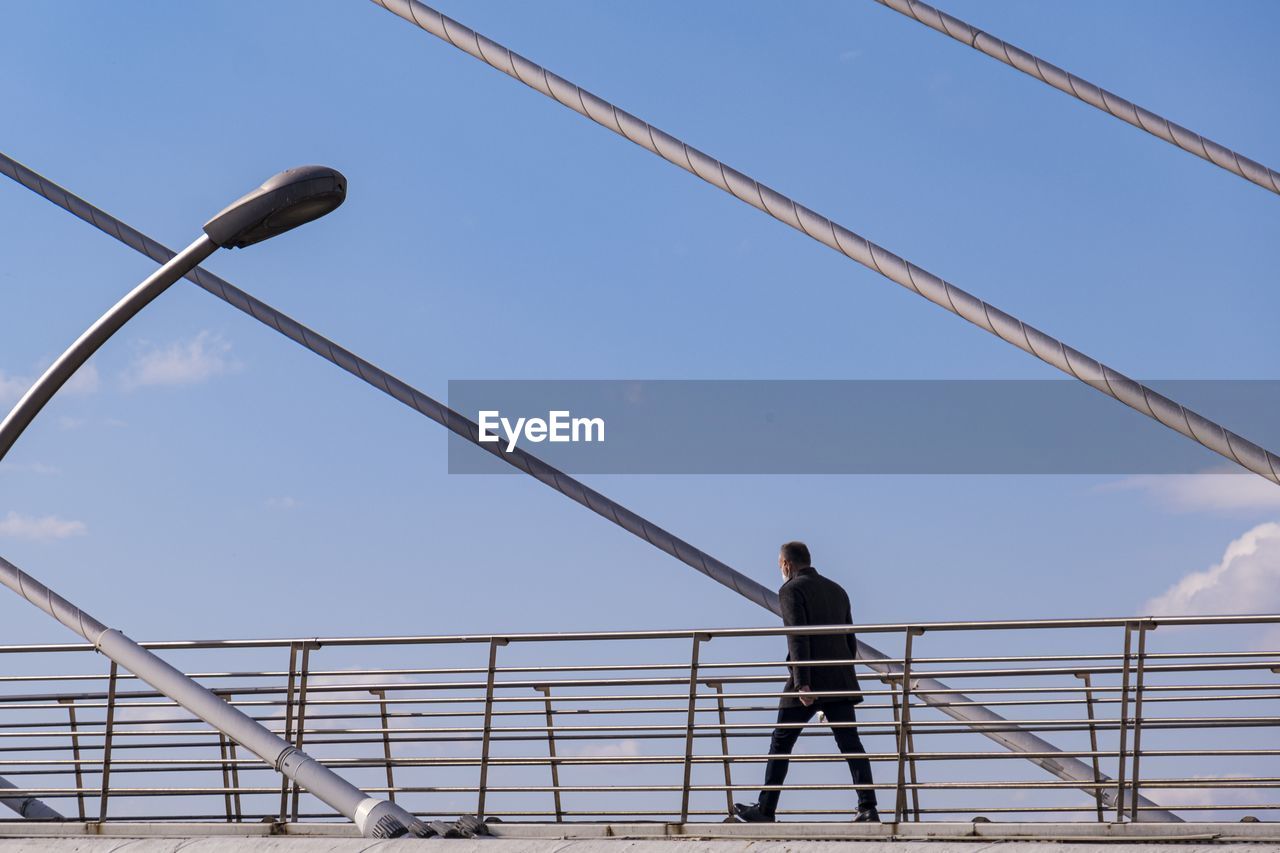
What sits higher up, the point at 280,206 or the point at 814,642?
the point at 280,206

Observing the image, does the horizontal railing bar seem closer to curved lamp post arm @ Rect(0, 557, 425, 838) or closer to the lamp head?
curved lamp post arm @ Rect(0, 557, 425, 838)

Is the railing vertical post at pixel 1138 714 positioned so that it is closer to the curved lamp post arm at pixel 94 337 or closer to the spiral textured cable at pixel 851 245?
the spiral textured cable at pixel 851 245

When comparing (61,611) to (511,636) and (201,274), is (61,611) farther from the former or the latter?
(201,274)

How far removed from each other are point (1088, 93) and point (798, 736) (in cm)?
777

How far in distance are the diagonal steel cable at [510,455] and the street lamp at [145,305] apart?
121 inches

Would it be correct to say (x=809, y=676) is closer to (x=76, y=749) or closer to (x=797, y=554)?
(x=797, y=554)

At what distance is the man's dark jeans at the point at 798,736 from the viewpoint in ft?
29.1

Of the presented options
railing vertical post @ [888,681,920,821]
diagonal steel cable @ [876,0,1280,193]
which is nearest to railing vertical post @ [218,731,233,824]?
railing vertical post @ [888,681,920,821]

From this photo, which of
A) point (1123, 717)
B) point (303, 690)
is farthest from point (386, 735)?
point (1123, 717)

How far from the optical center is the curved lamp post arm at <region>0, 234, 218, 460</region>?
33.1 ft

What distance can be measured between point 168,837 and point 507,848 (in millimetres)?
2974

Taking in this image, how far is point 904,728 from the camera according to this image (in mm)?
8625

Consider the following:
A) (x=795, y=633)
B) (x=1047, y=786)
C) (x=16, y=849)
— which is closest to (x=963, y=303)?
(x=795, y=633)

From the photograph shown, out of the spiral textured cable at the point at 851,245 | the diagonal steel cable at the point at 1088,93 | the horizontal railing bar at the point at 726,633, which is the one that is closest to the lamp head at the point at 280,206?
the horizontal railing bar at the point at 726,633
